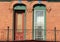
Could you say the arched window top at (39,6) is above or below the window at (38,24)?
above

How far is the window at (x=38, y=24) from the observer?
21.5m

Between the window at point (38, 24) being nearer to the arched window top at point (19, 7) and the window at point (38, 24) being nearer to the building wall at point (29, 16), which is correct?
the building wall at point (29, 16)

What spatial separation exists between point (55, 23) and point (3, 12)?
4113mm

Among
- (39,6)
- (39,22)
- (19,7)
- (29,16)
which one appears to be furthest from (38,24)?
(19,7)

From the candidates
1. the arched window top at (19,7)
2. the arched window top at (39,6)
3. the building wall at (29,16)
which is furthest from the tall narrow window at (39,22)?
the arched window top at (19,7)

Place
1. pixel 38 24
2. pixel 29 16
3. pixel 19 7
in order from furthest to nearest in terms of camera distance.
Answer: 1. pixel 19 7
2. pixel 38 24
3. pixel 29 16

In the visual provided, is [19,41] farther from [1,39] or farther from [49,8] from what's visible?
[49,8]

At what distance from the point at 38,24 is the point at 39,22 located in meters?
0.17

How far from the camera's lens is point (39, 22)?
21.7 meters

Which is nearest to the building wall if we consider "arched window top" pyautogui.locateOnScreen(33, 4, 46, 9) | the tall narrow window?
→ "arched window top" pyautogui.locateOnScreen(33, 4, 46, 9)

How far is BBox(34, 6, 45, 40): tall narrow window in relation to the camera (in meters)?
21.5

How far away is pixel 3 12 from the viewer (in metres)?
21.6

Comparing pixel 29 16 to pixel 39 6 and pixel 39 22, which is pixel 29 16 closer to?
pixel 39 22

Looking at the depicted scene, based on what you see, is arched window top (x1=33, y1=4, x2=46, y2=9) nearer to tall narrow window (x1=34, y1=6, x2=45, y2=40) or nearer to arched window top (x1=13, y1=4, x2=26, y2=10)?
tall narrow window (x1=34, y1=6, x2=45, y2=40)
